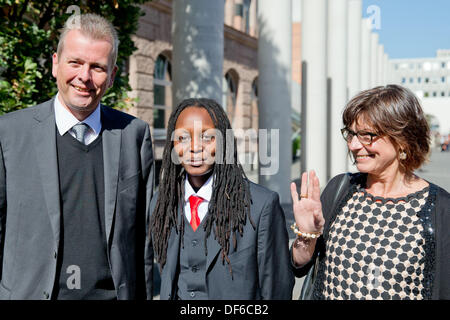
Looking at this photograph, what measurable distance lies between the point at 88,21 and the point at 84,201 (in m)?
0.86

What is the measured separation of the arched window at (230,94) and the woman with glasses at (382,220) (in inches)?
671

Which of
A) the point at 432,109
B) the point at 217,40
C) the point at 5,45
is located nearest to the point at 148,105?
the point at 217,40

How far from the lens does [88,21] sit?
2.22 m

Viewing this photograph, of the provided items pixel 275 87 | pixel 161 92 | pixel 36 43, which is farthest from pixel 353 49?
pixel 36 43

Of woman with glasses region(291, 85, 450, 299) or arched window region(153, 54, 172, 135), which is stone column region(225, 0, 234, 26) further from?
woman with glasses region(291, 85, 450, 299)

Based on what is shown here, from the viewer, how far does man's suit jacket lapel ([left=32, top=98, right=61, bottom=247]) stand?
82.6 inches

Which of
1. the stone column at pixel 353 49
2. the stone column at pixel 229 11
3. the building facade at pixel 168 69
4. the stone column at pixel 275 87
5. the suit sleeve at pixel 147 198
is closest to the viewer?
the suit sleeve at pixel 147 198

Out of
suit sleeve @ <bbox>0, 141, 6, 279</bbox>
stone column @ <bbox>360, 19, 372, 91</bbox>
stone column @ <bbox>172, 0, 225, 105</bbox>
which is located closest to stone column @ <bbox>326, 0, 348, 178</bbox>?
stone column @ <bbox>172, 0, 225, 105</bbox>

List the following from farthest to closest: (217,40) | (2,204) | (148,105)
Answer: (148,105), (217,40), (2,204)

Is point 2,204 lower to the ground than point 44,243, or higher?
higher

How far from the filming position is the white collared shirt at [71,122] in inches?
88.6

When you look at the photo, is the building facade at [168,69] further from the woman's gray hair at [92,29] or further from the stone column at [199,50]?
the woman's gray hair at [92,29]

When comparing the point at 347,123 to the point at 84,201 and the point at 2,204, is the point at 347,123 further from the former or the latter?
the point at 2,204

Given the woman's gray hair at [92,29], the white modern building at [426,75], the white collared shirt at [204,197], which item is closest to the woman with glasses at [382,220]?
the white collared shirt at [204,197]
